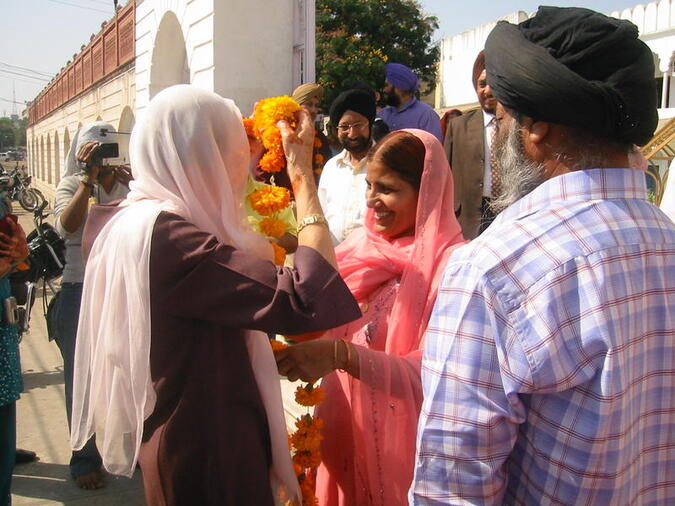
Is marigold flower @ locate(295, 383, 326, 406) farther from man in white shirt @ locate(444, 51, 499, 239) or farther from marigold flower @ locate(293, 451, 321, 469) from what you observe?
man in white shirt @ locate(444, 51, 499, 239)

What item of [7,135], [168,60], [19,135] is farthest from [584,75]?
[7,135]

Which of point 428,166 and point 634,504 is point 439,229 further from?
point 634,504

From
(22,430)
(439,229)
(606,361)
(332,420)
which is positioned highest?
(439,229)

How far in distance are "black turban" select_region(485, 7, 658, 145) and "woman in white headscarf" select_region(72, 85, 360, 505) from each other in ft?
2.31

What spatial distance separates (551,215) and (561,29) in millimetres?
323

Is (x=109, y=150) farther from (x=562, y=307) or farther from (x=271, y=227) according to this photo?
(x=562, y=307)

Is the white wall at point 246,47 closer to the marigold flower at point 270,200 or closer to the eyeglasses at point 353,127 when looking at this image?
the eyeglasses at point 353,127

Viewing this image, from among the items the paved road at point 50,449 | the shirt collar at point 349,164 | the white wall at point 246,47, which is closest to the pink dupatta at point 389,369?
the paved road at point 50,449

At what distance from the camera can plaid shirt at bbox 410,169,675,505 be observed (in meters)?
0.97

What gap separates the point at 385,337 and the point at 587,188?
100 centimetres

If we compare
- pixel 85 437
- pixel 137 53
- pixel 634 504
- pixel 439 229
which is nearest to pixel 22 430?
pixel 85 437

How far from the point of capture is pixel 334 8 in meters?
20.0

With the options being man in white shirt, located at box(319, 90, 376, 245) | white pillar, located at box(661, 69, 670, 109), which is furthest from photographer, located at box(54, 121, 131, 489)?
white pillar, located at box(661, 69, 670, 109)

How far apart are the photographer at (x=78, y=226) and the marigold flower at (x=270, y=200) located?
66.3 inches
